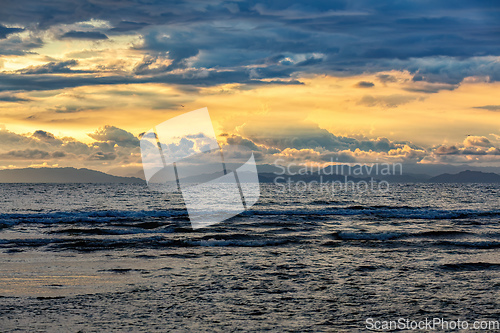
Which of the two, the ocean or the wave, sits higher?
the ocean

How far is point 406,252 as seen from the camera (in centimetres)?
1850

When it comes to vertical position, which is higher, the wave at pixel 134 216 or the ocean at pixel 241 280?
the ocean at pixel 241 280

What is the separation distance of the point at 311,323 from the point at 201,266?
686 cm

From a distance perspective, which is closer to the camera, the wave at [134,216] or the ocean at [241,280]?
the ocean at [241,280]

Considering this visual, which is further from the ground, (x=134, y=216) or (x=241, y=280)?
(x=241, y=280)

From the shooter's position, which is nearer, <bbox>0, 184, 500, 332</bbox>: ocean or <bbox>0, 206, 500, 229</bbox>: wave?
<bbox>0, 184, 500, 332</bbox>: ocean

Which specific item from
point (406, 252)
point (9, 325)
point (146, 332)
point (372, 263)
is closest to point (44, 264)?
point (9, 325)

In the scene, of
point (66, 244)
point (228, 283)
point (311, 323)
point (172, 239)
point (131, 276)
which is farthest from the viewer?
point (172, 239)

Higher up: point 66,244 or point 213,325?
point 213,325

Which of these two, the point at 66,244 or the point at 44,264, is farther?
the point at 66,244

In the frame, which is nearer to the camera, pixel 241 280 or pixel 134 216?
pixel 241 280

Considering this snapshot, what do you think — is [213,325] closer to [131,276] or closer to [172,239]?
[131,276]

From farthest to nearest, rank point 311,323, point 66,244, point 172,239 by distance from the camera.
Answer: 1. point 172,239
2. point 66,244
3. point 311,323

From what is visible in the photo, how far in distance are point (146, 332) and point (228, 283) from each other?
4.40 metres
